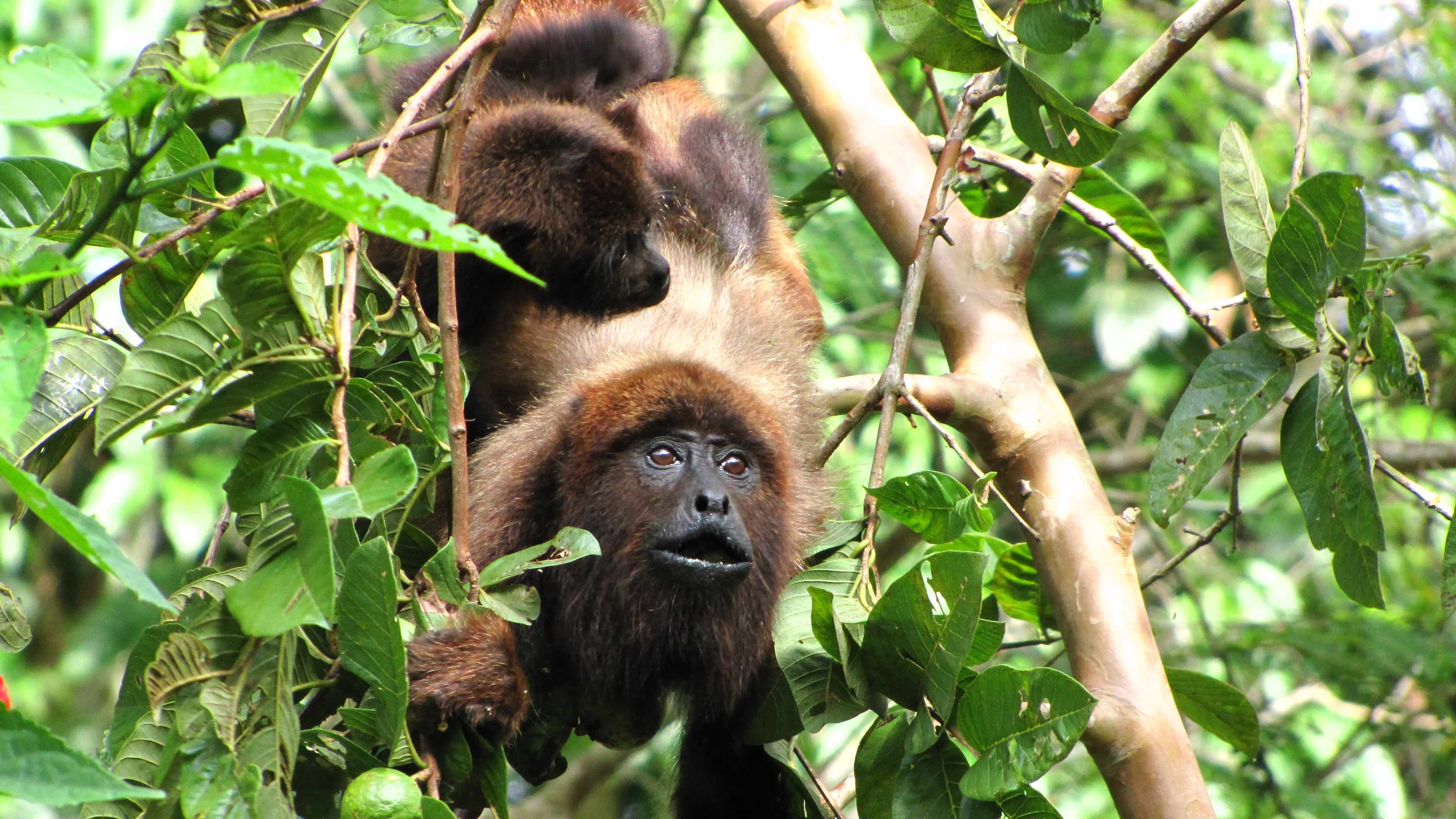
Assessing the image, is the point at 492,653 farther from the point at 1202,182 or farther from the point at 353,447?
the point at 1202,182

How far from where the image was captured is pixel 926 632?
1.65 meters

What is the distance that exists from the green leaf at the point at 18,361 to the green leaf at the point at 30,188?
23.6 inches

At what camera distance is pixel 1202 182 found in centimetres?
455

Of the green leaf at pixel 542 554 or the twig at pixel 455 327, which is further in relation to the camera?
the green leaf at pixel 542 554

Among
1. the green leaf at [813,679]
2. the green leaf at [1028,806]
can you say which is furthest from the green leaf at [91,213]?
the green leaf at [1028,806]

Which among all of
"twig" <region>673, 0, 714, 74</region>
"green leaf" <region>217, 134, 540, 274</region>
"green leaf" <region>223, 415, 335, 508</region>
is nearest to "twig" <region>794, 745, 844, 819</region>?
"green leaf" <region>223, 415, 335, 508</region>

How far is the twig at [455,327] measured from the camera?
4.83 feet

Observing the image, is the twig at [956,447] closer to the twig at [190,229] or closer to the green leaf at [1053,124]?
the green leaf at [1053,124]

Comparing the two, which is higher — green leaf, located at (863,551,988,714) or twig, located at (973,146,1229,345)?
twig, located at (973,146,1229,345)

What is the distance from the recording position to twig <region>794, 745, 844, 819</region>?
205 centimetres

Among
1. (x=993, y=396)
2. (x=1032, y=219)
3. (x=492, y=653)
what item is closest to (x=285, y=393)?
(x=492, y=653)

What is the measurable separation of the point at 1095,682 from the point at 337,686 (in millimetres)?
1104

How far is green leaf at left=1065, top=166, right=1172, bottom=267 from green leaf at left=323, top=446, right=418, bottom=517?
163 cm

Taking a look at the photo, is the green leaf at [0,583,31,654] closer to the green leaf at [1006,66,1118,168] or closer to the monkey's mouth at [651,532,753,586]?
the monkey's mouth at [651,532,753,586]
